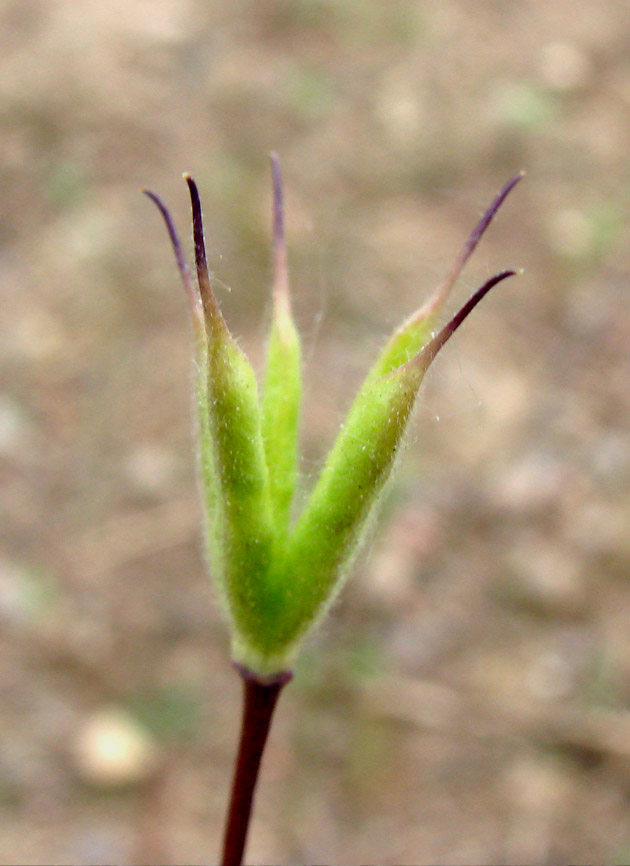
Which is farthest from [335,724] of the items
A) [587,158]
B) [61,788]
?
[587,158]

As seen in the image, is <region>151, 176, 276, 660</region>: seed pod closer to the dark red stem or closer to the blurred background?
the dark red stem

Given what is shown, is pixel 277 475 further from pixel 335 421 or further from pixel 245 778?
pixel 335 421

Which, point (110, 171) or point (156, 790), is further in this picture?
point (110, 171)

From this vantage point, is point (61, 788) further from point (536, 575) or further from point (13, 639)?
point (536, 575)

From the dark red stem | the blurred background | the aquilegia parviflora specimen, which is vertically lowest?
the blurred background

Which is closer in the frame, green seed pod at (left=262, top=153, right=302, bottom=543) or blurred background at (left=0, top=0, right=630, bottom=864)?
green seed pod at (left=262, top=153, right=302, bottom=543)

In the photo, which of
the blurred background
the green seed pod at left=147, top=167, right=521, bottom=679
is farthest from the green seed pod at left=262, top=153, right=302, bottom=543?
the blurred background
